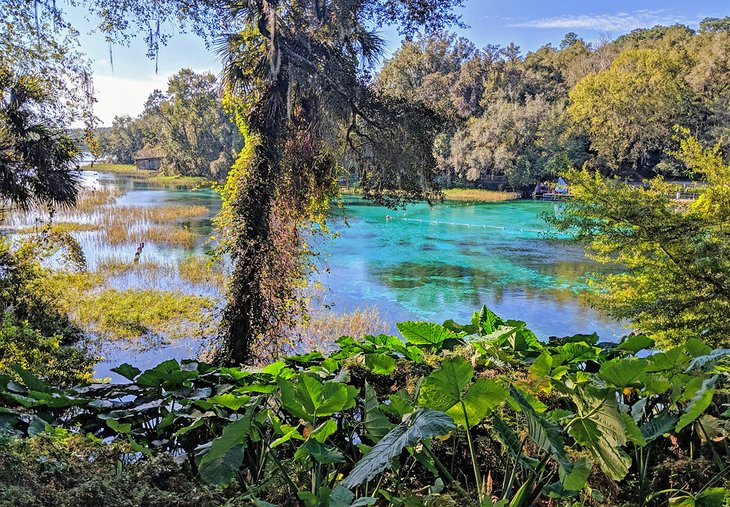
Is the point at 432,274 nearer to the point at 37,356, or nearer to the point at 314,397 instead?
the point at 37,356

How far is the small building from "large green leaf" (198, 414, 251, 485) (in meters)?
46.7

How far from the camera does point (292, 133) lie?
17.6 ft

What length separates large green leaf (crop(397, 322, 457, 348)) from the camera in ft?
5.25

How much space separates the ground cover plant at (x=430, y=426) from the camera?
96 cm

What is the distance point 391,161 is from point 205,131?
33137mm

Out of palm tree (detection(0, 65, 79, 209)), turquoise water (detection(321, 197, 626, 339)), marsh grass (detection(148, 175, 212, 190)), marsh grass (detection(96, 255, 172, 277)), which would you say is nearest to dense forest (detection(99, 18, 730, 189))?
marsh grass (detection(148, 175, 212, 190))

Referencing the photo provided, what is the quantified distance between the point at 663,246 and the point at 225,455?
16.3ft

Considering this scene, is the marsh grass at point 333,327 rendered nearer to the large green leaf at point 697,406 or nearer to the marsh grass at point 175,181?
the large green leaf at point 697,406

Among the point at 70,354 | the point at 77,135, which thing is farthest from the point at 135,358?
the point at 77,135

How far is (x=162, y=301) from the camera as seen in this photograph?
9398 mm

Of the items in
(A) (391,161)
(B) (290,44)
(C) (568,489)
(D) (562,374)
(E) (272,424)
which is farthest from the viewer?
(A) (391,161)

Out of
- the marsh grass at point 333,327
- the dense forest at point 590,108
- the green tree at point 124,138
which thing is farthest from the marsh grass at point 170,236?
the green tree at point 124,138

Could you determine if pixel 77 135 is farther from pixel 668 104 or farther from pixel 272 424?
pixel 668 104

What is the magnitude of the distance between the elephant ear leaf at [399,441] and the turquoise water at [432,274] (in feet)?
19.8
